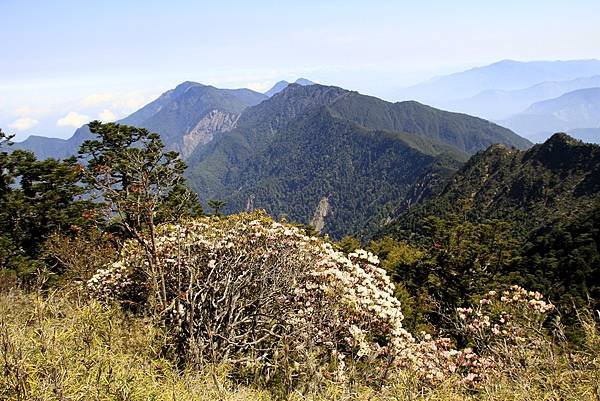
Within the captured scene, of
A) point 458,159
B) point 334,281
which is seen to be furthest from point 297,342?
point 458,159

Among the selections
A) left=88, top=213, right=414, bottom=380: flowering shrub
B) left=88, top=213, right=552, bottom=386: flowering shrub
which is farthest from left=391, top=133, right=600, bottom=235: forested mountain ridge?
left=88, top=213, right=414, bottom=380: flowering shrub

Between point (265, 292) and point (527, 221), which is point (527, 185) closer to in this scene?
point (527, 221)

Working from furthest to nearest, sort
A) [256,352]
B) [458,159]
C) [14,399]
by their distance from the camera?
[458,159] < [256,352] < [14,399]

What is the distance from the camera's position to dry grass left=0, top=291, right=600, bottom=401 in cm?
396

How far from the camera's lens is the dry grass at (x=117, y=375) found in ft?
13.0


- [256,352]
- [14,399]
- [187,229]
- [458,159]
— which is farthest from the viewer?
[458,159]

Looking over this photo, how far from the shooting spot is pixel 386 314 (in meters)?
8.80

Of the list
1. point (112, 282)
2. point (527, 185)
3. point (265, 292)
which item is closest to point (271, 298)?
point (265, 292)

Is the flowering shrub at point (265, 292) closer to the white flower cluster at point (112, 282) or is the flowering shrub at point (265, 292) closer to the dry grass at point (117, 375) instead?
the white flower cluster at point (112, 282)

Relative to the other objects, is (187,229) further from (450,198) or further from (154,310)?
(450,198)

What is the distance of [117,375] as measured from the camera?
435 cm

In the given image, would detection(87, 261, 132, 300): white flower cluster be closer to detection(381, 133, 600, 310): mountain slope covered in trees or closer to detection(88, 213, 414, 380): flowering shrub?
detection(88, 213, 414, 380): flowering shrub

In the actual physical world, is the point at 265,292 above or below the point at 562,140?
below

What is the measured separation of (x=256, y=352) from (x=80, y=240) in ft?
47.0
